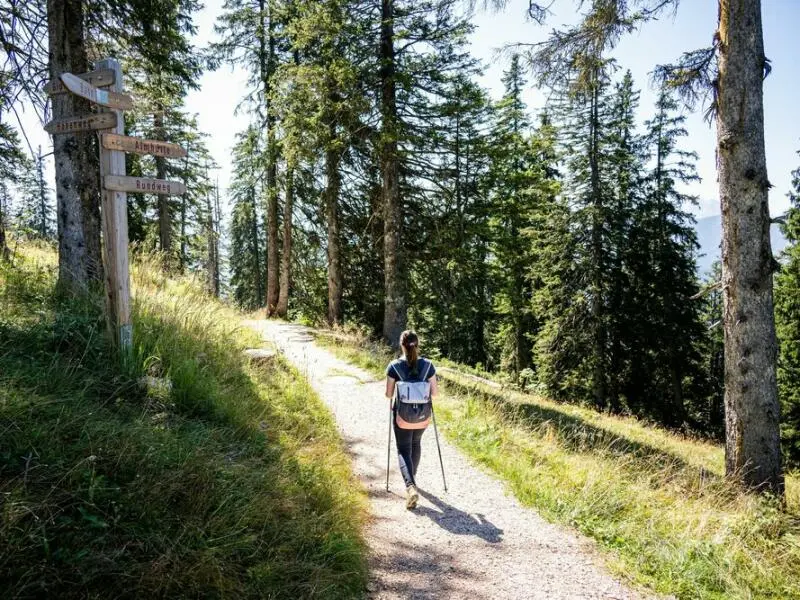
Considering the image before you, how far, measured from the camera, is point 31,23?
674cm

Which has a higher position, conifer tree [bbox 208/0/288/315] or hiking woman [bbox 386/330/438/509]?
conifer tree [bbox 208/0/288/315]

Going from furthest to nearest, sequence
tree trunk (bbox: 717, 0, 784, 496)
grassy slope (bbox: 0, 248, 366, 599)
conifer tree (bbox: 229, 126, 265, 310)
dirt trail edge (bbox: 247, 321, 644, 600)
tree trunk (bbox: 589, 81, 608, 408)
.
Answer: conifer tree (bbox: 229, 126, 265, 310) < tree trunk (bbox: 589, 81, 608, 408) < tree trunk (bbox: 717, 0, 784, 496) < dirt trail edge (bbox: 247, 321, 644, 600) < grassy slope (bbox: 0, 248, 366, 599)

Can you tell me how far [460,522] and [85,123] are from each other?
5970mm

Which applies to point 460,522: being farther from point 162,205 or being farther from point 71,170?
point 162,205

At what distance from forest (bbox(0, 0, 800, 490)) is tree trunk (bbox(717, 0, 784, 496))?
7 centimetres

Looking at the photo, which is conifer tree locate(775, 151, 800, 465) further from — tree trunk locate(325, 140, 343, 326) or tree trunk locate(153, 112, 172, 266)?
tree trunk locate(153, 112, 172, 266)

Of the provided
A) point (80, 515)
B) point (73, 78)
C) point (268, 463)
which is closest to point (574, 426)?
point (268, 463)

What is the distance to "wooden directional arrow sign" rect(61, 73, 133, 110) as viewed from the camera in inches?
175

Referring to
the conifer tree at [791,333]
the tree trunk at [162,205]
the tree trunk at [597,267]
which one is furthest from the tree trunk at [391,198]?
the conifer tree at [791,333]

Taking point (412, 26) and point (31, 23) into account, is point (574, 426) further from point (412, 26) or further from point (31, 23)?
point (31, 23)

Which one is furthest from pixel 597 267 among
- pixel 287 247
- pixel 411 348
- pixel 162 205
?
pixel 162 205

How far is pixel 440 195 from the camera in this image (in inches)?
549

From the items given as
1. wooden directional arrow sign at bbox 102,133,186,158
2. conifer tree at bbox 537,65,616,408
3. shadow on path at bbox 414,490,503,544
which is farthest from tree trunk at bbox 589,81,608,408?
wooden directional arrow sign at bbox 102,133,186,158

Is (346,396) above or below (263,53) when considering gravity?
below
